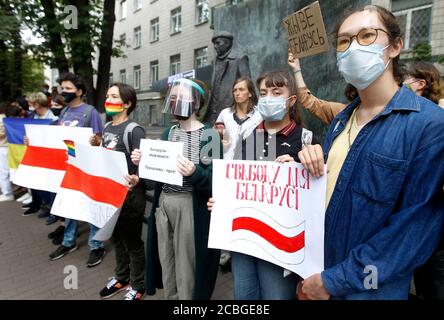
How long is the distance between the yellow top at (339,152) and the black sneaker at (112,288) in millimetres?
2390

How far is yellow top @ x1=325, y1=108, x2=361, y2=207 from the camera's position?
1357mm

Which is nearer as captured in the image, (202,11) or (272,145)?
(272,145)

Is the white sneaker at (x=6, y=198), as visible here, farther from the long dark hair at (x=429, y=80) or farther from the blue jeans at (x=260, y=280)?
the long dark hair at (x=429, y=80)

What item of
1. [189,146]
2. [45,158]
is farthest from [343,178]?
[45,158]

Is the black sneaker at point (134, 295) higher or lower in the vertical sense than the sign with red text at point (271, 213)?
lower

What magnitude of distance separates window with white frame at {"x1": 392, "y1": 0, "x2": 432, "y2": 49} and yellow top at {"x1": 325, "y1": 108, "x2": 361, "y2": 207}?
8248mm

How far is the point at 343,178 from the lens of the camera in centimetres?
129

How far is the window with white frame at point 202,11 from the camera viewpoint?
60.8ft

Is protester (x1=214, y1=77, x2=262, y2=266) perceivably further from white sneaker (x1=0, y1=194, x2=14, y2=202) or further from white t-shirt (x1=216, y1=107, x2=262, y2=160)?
white sneaker (x1=0, y1=194, x2=14, y2=202)

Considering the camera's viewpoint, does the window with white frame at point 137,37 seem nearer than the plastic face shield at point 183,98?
No

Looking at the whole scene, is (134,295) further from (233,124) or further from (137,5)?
(137,5)

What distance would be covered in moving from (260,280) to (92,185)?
1777 millimetres

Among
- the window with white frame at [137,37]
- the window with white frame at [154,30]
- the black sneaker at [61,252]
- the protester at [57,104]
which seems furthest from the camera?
the window with white frame at [137,37]

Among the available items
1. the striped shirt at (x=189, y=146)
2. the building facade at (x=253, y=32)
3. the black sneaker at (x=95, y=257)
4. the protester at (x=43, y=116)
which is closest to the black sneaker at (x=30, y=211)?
the protester at (x=43, y=116)
